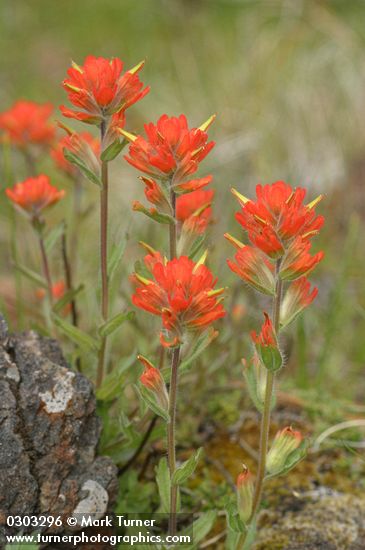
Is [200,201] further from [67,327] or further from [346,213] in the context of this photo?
[346,213]

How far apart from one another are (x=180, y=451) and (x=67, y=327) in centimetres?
62

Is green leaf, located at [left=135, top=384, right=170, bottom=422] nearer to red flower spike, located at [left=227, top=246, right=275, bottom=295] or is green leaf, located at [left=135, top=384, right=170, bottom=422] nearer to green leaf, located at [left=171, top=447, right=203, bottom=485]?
green leaf, located at [left=171, top=447, right=203, bottom=485]

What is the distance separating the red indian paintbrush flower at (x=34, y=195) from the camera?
1860 mm

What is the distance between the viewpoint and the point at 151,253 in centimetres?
145

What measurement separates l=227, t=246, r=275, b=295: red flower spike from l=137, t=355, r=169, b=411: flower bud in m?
0.24

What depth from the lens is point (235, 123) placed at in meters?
4.11

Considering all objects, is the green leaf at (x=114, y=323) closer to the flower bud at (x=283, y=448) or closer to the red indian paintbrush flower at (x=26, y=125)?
the flower bud at (x=283, y=448)

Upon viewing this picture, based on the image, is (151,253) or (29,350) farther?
(29,350)

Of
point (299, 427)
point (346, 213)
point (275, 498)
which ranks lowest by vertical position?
point (275, 498)

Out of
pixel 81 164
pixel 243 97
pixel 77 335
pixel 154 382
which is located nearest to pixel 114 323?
pixel 77 335

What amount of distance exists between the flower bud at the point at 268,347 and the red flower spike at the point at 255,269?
69 millimetres

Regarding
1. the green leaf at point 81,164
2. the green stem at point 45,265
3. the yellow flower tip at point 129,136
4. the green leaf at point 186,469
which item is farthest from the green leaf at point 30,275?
the green leaf at point 186,469

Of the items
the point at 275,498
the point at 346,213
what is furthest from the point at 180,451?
the point at 346,213

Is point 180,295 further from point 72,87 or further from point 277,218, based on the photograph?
point 72,87
